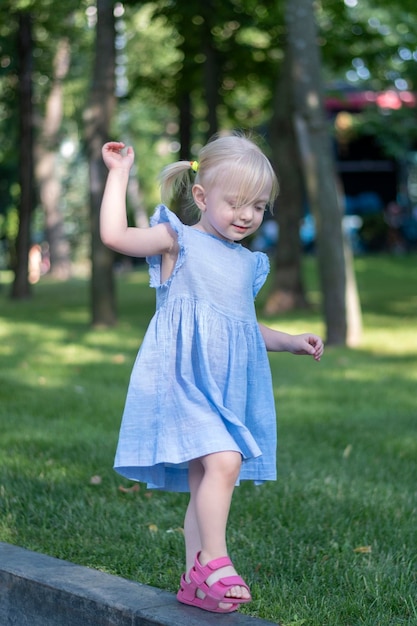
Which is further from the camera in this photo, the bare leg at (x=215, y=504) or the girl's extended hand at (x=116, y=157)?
the girl's extended hand at (x=116, y=157)

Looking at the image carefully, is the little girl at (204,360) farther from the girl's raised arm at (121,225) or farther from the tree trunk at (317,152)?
the tree trunk at (317,152)

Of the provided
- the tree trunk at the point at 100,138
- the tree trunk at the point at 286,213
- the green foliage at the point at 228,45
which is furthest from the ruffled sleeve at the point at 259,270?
the tree trunk at the point at 286,213

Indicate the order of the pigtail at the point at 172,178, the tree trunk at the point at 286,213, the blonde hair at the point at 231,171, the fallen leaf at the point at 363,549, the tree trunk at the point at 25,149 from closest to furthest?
the blonde hair at the point at 231,171 < the pigtail at the point at 172,178 < the fallen leaf at the point at 363,549 < the tree trunk at the point at 286,213 < the tree trunk at the point at 25,149

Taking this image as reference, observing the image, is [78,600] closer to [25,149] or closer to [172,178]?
[172,178]

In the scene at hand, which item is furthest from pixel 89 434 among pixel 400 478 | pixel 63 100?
pixel 63 100

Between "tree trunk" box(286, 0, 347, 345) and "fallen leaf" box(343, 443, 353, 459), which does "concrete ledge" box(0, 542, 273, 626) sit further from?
"tree trunk" box(286, 0, 347, 345)

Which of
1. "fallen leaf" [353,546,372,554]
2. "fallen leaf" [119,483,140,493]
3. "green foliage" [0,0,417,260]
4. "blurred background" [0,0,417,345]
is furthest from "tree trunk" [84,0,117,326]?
"fallen leaf" [353,546,372,554]

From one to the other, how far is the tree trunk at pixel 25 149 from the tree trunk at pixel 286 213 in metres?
6.22

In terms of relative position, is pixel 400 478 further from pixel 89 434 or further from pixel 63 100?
pixel 63 100

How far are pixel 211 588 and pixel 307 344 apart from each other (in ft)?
2.91

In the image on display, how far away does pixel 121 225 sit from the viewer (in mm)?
3502

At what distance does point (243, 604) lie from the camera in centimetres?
364

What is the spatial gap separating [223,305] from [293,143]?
1341cm

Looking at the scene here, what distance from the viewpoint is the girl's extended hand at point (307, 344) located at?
12.6ft
